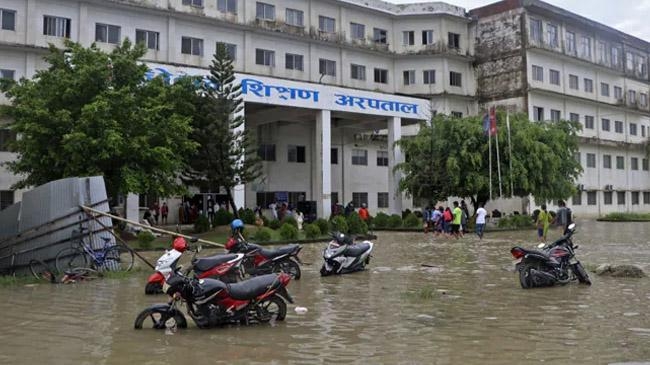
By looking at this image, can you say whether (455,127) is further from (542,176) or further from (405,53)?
(405,53)

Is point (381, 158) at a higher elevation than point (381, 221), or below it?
higher

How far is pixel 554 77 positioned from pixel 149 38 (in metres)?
32.9

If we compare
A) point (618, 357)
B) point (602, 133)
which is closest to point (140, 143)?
point (618, 357)

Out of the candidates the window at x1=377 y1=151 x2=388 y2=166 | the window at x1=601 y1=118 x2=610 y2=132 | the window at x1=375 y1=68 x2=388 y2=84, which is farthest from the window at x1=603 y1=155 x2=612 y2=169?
the window at x1=375 y1=68 x2=388 y2=84

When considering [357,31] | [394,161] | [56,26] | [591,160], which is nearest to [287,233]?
[394,161]

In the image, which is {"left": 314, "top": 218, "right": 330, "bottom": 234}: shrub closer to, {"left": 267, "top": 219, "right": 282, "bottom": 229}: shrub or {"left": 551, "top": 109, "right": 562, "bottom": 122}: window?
{"left": 267, "top": 219, "right": 282, "bottom": 229}: shrub

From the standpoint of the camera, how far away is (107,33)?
3531 centimetres

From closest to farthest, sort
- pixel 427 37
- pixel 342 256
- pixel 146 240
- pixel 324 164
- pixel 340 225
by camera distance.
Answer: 1. pixel 342 256
2. pixel 146 240
3. pixel 340 225
4. pixel 324 164
5. pixel 427 37

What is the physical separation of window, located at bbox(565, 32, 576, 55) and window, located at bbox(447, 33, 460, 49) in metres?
9.74

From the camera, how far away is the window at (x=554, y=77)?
50.9 metres

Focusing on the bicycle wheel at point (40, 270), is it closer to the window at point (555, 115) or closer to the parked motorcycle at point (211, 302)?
the parked motorcycle at point (211, 302)

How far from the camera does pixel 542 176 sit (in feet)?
117

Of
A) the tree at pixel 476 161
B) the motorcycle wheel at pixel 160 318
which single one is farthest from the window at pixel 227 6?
the motorcycle wheel at pixel 160 318

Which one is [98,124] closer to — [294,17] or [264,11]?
[264,11]
